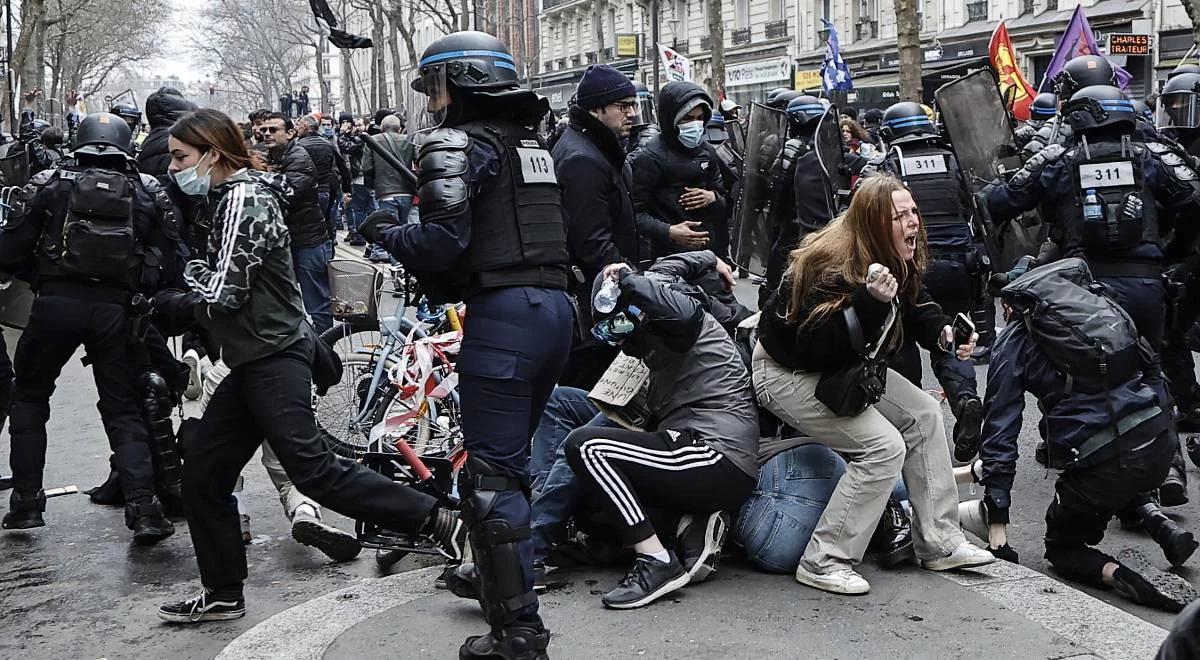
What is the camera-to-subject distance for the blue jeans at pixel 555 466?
4859mm

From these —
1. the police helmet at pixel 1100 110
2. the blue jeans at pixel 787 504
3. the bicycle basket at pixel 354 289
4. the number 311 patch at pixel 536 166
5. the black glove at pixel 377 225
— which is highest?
the police helmet at pixel 1100 110

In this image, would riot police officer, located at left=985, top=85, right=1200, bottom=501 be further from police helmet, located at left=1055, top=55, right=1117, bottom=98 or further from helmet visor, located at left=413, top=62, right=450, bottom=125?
helmet visor, located at left=413, top=62, right=450, bottom=125

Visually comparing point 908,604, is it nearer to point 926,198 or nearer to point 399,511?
point 399,511

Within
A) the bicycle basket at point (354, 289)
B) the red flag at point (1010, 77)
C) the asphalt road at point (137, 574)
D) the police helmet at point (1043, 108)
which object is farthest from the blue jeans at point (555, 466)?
the red flag at point (1010, 77)

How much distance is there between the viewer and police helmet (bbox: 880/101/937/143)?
7.90 metres

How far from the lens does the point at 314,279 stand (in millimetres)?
9781

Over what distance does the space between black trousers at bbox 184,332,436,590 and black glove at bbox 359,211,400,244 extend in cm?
77

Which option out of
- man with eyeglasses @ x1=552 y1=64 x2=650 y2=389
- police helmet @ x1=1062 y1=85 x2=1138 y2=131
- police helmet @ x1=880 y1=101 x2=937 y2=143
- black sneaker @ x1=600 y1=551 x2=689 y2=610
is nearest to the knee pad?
black sneaker @ x1=600 y1=551 x2=689 y2=610

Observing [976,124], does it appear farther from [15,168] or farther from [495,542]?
[15,168]

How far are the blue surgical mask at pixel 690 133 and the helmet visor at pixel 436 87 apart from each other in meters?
3.27

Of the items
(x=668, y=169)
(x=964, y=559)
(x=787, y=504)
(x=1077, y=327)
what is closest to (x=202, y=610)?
(x=787, y=504)

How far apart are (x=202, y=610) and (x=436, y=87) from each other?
6.59 ft

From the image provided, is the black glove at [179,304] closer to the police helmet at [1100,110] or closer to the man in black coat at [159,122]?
the man in black coat at [159,122]

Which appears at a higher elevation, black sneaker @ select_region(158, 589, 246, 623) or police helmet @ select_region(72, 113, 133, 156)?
police helmet @ select_region(72, 113, 133, 156)
